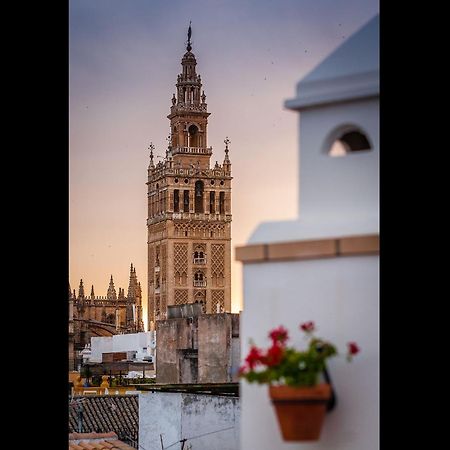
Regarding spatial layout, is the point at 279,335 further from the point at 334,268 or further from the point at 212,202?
the point at 212,202

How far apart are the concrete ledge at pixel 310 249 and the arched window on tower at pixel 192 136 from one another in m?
0.40

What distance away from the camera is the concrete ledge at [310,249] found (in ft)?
6.32

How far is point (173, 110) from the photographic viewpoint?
2361 mm

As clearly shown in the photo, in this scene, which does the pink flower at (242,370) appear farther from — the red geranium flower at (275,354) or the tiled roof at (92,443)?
the tiled roof at (92,443)

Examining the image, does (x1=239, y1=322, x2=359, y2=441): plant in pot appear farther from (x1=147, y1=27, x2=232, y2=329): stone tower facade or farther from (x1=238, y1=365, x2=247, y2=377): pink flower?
(x1=147, y1=27, x2=232, y2=329): stone tower facade

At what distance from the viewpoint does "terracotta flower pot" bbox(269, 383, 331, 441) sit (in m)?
1.93

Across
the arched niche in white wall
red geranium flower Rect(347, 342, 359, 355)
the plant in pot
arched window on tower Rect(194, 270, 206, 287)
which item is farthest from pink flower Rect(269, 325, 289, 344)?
arched window on tower Rect(194, 270, 206, 287)

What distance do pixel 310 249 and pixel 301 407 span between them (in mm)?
262

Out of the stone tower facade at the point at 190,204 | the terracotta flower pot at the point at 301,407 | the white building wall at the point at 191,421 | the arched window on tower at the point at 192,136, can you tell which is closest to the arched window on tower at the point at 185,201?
the stone tower facade at the point at 190,204

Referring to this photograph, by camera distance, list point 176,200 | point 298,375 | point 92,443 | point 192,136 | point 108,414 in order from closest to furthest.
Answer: point 298,375, point 192,136, point 176,200, point 92,443, point 108,414

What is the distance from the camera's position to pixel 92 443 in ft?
10.2

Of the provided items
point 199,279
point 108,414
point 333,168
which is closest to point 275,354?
point 333,168
